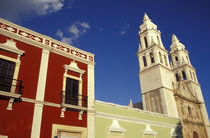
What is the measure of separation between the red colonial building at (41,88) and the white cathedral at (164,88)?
50.9ft

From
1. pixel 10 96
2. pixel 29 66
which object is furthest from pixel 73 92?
pixel 10 96

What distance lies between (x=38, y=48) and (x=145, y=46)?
24376mm

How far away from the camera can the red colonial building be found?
1029cm

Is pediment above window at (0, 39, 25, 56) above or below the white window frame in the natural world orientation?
above

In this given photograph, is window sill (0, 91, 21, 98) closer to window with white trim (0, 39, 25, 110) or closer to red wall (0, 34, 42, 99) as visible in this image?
window with white trim (0, 39, 25, 110)

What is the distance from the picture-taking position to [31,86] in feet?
37.9

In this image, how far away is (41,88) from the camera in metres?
11.9

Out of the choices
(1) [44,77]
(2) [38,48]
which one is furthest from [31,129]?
(2) [38,48]

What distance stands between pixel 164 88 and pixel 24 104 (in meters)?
21.1

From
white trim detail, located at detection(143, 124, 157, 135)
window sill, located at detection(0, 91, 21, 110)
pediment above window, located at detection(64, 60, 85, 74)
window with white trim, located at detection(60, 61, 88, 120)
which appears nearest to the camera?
window sill, located at detection(0, 91, 21, 110)

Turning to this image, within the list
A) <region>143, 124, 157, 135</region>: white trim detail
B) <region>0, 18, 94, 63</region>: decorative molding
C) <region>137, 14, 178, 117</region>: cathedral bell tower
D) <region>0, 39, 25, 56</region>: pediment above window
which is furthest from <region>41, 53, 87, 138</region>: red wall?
<region>137, 14, 178, 117</region>: cathedral bell tower

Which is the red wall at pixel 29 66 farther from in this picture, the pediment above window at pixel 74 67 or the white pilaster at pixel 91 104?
the white pilaster at pixel 91 104

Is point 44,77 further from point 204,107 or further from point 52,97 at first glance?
point 204,107

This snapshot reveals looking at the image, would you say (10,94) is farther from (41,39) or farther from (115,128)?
(115,128)
